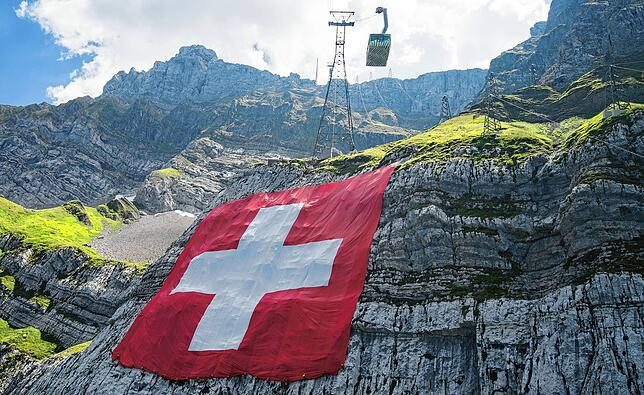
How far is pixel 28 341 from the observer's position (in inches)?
2141

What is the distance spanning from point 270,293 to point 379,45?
50.5 m

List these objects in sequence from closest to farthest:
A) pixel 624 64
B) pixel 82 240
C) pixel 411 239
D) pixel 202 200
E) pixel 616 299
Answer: pixel 616 299
pixel 411 239
pixel 624 64
pixel 82 240
pixel 202 200

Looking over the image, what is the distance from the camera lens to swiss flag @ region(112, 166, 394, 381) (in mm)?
31828

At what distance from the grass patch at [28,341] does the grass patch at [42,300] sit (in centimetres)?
344

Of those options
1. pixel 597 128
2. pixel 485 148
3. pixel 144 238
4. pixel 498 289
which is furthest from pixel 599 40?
pixel 144 238

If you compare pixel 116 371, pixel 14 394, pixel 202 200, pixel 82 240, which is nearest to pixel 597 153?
pixel 116 371

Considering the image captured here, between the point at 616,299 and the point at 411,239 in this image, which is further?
the point at 411,239

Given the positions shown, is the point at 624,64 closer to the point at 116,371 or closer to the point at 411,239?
the point at 411,239

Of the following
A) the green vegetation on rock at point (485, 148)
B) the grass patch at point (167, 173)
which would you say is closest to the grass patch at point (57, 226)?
the green vegetation on rock at point (485, 148)

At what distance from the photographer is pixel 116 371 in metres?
37.4

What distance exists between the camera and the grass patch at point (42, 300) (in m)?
60.7

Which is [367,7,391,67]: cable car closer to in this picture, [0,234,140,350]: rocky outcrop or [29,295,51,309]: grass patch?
[0,234,140,350]: rocky outcrop

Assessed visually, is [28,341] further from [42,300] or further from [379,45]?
[379,45]

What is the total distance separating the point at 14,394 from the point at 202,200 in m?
123
